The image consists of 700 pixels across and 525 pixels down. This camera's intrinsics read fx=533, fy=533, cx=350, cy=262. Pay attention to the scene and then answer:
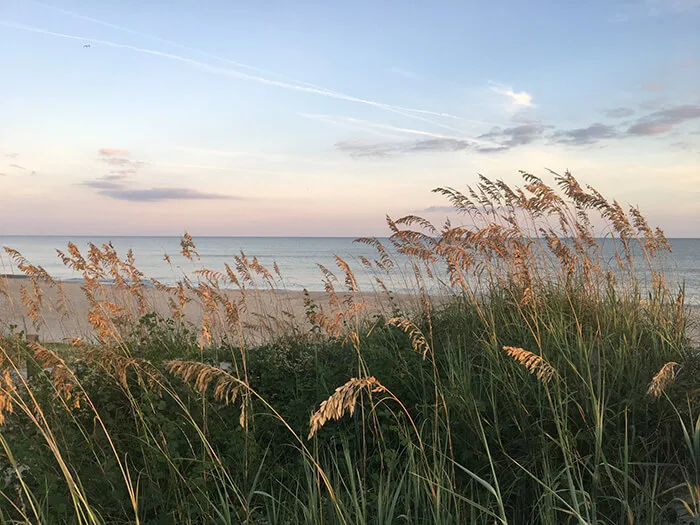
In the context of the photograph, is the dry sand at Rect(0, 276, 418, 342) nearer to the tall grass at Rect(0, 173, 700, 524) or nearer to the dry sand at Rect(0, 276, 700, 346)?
the dry sand at Rect(0, 276, 700, 346)

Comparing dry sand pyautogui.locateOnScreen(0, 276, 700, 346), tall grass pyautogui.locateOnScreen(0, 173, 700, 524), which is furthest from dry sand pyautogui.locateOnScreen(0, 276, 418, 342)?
tall grass pyautogui.locateOnScreen(0, 173, 700, 524)

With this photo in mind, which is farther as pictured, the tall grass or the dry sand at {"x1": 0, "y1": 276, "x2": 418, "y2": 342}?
the dry sand at {"x1": 0, "y1": 276, "x2": 418, "y2": 342}

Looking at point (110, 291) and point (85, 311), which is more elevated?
point (110, 291)

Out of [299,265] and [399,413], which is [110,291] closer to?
[399,413]

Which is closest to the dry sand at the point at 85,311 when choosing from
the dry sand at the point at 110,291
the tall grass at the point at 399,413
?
the dry sand at the point at 110,291

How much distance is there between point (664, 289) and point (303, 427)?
180 inches

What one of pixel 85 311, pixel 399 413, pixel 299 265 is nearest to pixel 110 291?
pixel 399 413

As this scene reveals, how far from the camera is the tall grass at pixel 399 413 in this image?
297 cm

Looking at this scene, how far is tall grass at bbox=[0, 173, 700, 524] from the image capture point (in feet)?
9.74

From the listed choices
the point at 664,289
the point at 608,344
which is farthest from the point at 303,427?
the point at 664,289

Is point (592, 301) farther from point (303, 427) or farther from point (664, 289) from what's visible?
point (303, 427)

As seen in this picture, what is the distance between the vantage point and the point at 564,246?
520 centimetres

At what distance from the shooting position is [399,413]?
4027 millimetres

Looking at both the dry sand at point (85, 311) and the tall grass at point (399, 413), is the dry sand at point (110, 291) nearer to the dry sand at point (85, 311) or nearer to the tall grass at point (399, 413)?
the dry sand at point (85, 311)
